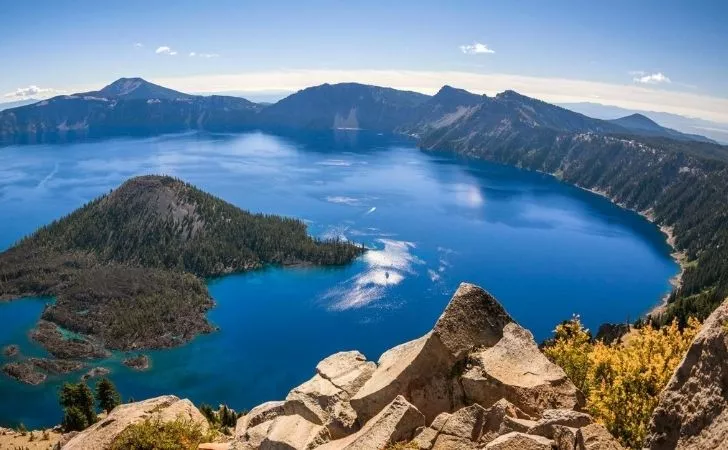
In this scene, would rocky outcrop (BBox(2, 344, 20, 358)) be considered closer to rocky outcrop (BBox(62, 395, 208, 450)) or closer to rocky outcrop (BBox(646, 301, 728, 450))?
rocky outcrop (BBox(62, 395, 208, 450))

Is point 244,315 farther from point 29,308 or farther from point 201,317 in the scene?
point 29,308

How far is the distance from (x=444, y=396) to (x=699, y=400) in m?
18.1

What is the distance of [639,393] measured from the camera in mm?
37031

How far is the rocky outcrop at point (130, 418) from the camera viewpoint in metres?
46.2

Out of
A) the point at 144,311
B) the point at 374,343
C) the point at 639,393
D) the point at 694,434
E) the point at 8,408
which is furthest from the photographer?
the point at 144,311

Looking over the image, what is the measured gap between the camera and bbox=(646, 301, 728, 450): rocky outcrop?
20078mm

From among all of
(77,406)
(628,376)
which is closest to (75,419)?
(77,406)

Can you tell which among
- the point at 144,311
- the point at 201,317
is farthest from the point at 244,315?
the point at 144,311

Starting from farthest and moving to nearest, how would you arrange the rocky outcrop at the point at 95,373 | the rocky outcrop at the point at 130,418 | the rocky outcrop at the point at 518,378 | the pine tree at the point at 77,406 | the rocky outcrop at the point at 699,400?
the rocky outcrop at the point at 95,373 → the pine tree at the point at 77,406 → the rocky outcrop at the point at 130,418 → the rocky outcrop at the point at 518,378 → the rocky outcrop at the point at 699,400

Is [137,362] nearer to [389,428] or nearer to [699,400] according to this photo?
[389,428]

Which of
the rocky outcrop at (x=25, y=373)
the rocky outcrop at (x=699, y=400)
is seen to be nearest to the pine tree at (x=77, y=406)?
the rocky outcrop at (x=25, y=373)

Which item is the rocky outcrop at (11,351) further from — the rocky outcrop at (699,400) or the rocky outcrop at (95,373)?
the rocky outcrop at (699,400)

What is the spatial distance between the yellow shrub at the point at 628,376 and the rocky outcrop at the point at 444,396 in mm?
3767

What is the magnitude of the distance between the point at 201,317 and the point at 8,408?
5746 centimetres
